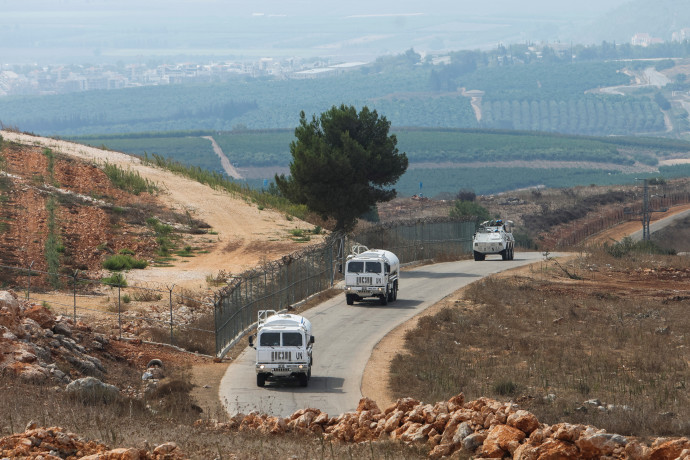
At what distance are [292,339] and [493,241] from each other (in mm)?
42121

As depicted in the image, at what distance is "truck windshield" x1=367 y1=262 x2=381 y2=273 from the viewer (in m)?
50.2

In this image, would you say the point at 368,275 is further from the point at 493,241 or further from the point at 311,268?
the point at 493,241

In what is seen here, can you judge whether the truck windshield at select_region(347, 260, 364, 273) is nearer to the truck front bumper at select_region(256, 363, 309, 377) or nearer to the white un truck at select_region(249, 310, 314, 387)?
the white un truck at select_region(249, 310, 314, 387)

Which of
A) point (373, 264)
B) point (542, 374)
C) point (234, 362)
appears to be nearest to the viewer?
point (542, 374)

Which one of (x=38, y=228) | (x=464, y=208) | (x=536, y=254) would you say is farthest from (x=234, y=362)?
(x=464, y=208)

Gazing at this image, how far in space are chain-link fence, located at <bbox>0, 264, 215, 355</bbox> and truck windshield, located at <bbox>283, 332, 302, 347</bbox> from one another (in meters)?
5.08

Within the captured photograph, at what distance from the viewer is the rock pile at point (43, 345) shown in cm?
2986

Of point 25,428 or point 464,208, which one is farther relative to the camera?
point 464,208

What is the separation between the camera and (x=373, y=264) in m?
50.2

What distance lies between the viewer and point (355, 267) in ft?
166

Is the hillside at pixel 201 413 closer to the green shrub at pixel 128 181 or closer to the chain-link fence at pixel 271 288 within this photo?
the chain-link fence at pixel 271 288

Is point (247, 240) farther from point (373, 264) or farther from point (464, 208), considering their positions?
point (464, 208)

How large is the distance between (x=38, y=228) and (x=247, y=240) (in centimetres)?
1342

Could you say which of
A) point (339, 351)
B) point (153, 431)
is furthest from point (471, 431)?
point (339, 351)
